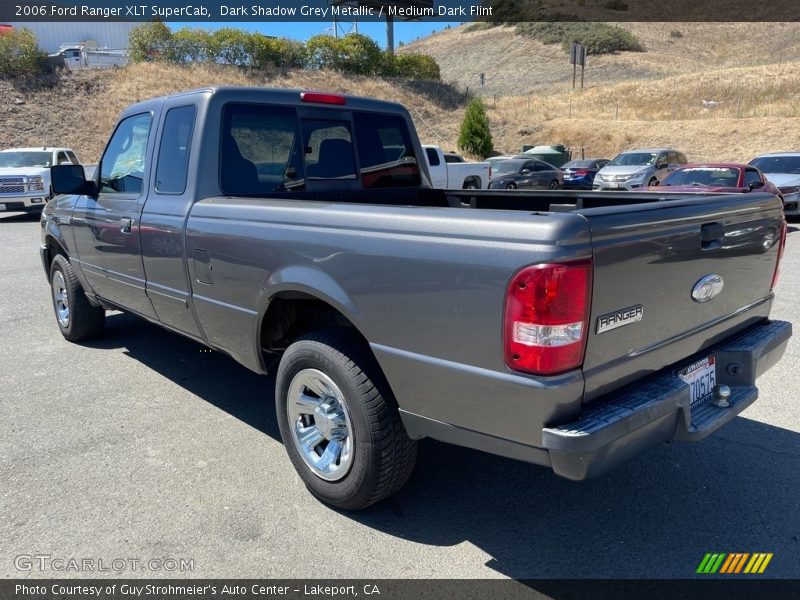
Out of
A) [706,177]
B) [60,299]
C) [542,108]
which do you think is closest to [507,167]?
[706,177]

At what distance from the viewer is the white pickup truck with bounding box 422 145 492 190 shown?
16.2 metres

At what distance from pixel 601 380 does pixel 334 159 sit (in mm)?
2584

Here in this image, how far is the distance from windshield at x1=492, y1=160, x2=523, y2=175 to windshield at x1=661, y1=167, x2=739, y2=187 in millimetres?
9132

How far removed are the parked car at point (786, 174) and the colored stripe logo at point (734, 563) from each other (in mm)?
13833

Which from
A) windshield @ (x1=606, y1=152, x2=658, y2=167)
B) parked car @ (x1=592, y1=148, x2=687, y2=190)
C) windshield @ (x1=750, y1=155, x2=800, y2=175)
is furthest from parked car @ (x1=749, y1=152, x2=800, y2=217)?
windshield @ (x1=606, y1=152, x2=658, y2=167)

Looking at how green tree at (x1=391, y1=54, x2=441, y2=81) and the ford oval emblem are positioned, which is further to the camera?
green tree at (x1=391, y1=54, x2=441, y2=81)

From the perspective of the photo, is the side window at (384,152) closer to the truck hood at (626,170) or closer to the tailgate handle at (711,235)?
the tailgate handle at (711,235)

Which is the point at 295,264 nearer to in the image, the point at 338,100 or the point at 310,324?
the point at 310,324

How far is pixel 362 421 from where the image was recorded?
280 cm

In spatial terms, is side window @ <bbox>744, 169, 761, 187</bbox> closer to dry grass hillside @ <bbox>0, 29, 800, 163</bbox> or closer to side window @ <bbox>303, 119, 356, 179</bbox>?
side window @ <bbox>303, 119, 356, 179</bbox>

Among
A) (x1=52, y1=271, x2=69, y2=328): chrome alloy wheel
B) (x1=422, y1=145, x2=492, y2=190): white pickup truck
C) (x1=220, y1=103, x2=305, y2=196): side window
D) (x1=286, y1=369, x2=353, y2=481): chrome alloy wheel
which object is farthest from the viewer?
(x1=422, y1=145, x2=492, y2=190): white pickup truck

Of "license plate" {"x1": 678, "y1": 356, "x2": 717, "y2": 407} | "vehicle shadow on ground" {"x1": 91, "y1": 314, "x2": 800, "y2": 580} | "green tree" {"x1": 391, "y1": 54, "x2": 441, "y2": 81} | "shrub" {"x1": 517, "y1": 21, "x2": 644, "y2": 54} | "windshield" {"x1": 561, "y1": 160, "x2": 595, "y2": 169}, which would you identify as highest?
"shrub" {"x1": 517, "y1": 21, "x2": 644, "y2": 54}

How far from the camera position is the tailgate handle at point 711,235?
2.72 meters

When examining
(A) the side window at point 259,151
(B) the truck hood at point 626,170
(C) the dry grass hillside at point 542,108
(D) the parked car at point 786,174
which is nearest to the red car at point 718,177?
(D) the parked car at point 786,174
